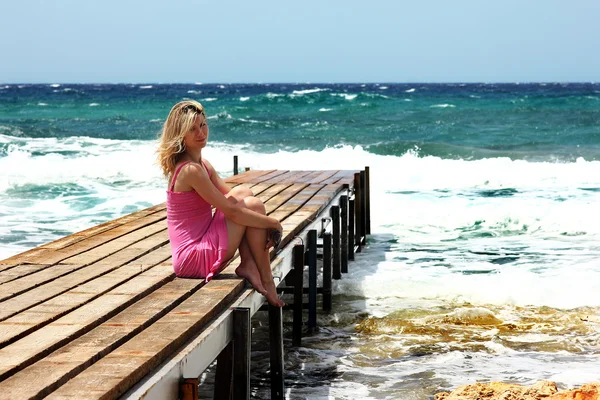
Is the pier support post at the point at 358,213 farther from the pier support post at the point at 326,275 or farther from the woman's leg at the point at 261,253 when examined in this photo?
the woman's leg at the point at 261,253

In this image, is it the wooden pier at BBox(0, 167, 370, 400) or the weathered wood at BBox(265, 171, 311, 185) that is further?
the weathered wood at BBox(265, 171, 311, 185)

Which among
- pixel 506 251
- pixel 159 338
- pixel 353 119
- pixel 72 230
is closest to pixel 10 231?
pixel 72 230

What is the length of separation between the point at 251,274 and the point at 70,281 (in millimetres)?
1043

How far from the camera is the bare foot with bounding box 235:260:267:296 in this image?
4.83 meters

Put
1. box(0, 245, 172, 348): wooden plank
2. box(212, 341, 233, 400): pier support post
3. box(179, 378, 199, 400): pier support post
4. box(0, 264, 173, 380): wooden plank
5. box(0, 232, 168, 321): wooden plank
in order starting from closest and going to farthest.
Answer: box(0, 264, 173, 380): wooden plank → box(179, 378, 199, 400): pier support post → box(0, 245, 172, 348): wooden plank → box(0, 232, 168, 321): wooden plank → box(212, 341, 233, 400): pier support post

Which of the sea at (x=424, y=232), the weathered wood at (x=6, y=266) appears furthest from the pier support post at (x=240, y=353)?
the weathered wood at (x=6, y=266)

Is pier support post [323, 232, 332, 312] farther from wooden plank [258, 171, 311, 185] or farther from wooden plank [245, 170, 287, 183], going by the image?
wooden plank [245, 170, 287, 183]

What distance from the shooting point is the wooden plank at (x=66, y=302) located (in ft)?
12.1

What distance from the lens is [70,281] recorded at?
470cm

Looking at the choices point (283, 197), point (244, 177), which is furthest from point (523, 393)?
point (244, 177)

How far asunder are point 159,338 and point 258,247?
4.70 feet

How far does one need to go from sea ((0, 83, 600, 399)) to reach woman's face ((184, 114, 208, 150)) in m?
1.10

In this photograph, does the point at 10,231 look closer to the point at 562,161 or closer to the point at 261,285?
the point at 261,285

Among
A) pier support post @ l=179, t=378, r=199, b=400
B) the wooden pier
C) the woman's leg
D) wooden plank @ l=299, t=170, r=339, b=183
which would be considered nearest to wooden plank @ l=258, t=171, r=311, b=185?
wooden plank @ l=299, t=170, r=339, b=183
